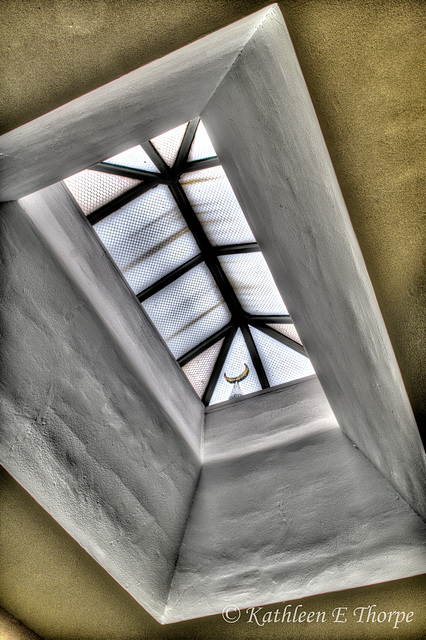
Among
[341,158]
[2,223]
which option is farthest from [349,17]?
[2,223]

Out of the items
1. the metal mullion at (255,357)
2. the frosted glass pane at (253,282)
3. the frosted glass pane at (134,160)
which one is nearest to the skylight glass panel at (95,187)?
the frosted glass pane at (134,160)

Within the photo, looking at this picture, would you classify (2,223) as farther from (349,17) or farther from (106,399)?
(349,17)

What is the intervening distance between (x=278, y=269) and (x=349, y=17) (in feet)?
5.31

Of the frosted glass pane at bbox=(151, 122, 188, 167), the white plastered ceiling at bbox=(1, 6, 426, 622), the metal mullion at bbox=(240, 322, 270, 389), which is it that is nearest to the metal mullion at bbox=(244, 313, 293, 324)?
the metal mullion at bbox=(240, 322, 270, 389)

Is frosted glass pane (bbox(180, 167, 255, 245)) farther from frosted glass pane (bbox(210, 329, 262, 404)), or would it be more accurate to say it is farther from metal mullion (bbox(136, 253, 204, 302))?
frosted glass pane (bbox(210, 329, 262, 404))

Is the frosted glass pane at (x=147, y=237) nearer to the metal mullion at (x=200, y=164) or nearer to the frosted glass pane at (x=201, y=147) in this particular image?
the metal mullion at (x=200, y=164)

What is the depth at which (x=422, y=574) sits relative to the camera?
237 centimetres

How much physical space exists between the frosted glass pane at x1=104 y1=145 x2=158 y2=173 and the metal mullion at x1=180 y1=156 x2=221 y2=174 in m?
0.30

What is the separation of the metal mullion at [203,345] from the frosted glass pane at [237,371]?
174mm

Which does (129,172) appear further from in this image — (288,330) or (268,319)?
(288,330)

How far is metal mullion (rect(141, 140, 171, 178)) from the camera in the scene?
12.3ft

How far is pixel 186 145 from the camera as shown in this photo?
3840 millimetres

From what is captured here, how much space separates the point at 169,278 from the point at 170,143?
1443mm

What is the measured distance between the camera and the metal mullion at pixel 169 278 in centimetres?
454
